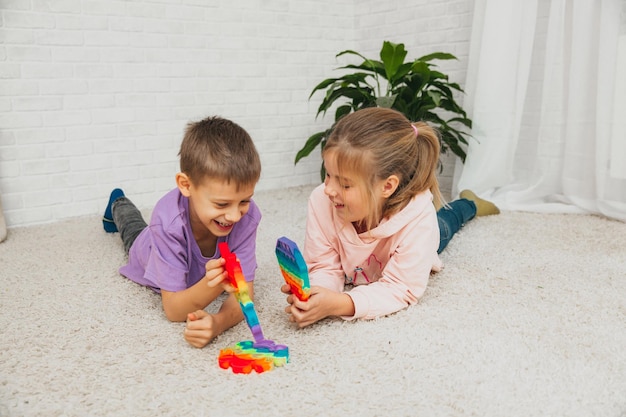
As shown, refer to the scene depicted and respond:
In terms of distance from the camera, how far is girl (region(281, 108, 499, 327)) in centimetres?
121

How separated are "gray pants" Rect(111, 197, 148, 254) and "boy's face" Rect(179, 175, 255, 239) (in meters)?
0.62

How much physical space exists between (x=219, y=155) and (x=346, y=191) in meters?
0.31

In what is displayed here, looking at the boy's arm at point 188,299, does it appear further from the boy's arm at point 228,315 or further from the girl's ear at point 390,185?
A: the girl's ear at point 390,185

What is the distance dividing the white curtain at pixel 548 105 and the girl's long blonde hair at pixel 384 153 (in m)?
1.19

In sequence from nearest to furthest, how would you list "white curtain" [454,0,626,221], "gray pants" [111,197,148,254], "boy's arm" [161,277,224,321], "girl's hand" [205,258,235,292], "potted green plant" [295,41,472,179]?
"girl's hand" [205,258,235,292], "boy's arm" [161,277,224,321], "gray pants" [111,197,148,254], "white curtain" [454,0,626,221], "potted green plant" [295,41,472,179]

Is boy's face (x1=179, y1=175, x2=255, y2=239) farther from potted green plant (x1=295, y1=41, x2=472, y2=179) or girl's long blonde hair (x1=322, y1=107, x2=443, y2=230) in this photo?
potted green plant (x1=295, y1=41, x2=472, y2=179)

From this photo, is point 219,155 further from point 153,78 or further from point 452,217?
point 153,78

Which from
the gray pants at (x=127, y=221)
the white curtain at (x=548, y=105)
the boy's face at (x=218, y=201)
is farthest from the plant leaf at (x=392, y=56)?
the boy's face at (x=218, y=201)

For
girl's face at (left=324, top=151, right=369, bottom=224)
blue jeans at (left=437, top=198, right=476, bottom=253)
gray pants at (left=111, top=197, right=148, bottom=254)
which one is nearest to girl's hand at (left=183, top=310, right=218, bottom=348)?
girl's face at (left=324, top=151, right=369, bottom=224)

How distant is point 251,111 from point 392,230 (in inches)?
64.5

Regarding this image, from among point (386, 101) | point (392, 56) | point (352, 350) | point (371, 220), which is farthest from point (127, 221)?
point (392, 56)

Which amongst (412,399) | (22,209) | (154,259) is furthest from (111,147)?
(412,399)

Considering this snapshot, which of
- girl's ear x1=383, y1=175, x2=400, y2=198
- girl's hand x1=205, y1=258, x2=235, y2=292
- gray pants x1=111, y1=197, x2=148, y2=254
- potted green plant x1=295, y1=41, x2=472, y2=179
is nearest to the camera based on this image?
girl's hand x1=205, y1=258, x2=235, y2=292

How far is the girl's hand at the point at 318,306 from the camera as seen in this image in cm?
111
